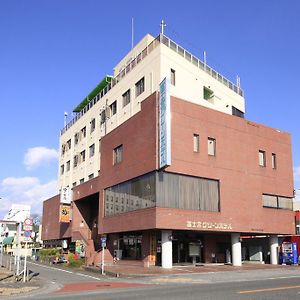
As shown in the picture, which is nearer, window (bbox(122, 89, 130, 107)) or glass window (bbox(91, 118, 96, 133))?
window (bbox(122, 89, 130, 107))

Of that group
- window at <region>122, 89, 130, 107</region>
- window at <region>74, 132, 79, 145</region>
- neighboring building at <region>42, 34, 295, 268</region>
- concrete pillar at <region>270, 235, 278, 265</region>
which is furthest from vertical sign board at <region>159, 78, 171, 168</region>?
window at <region>74, 132, 79, 145</region>

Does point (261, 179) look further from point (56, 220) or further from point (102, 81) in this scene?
point (56, 220)

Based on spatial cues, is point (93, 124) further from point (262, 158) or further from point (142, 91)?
point (262, 158)

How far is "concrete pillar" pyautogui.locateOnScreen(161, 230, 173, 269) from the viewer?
105ft

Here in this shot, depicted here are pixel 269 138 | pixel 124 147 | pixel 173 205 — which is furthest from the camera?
pixel 269 138

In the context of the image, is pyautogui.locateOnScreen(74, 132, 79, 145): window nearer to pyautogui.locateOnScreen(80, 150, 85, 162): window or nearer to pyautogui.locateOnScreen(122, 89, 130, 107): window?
pyautogui.locateOnScreen(80, 150, 85, 162): window

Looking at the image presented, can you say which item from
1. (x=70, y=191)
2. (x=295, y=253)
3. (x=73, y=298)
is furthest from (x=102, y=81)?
(x=73, y=298)

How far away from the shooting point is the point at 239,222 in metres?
37.0

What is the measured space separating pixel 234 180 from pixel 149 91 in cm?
1126

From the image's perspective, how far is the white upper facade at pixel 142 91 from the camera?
129 feet

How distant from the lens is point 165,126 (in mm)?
31812

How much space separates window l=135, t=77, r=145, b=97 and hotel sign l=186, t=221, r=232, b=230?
14362 millimetres

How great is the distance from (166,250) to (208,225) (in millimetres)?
4329

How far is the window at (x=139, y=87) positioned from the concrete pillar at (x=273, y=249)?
19.5 m
